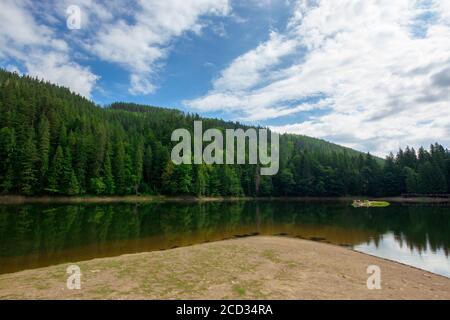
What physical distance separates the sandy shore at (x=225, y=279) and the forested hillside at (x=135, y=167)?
240 ft

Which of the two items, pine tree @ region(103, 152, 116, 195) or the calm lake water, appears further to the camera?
pine tree @ region(103, 152, 116, 195)

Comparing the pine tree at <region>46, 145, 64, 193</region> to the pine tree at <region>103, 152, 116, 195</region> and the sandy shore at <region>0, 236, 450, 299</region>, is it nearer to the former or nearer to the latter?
the pine tree at <region>103, 152, 116, 195</region>

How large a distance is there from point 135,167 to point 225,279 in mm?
93332

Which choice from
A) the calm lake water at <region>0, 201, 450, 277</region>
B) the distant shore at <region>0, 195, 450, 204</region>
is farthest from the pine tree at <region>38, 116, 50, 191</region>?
the calm lake water at <region>0, 201, 450, 277</region>

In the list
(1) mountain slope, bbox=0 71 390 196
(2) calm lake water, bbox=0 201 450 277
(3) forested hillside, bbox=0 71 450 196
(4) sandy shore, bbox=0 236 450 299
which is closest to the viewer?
(4) sandy shore, bbox=0 236 450 299

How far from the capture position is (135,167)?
103m

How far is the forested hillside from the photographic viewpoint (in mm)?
80875

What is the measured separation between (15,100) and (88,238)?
89.9 m

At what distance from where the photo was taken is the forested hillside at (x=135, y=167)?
80.9 meters

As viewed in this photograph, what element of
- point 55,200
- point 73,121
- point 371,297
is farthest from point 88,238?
point 73,121

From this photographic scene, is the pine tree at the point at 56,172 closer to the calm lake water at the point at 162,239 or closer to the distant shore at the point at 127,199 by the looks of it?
the distant shore at the point at 127,199

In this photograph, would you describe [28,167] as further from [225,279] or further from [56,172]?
[225,279]

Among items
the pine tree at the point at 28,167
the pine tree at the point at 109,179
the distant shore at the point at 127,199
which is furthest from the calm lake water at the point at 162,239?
the pine tree at the point at 109,179

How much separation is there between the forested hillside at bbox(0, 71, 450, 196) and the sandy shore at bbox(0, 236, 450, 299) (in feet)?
240
